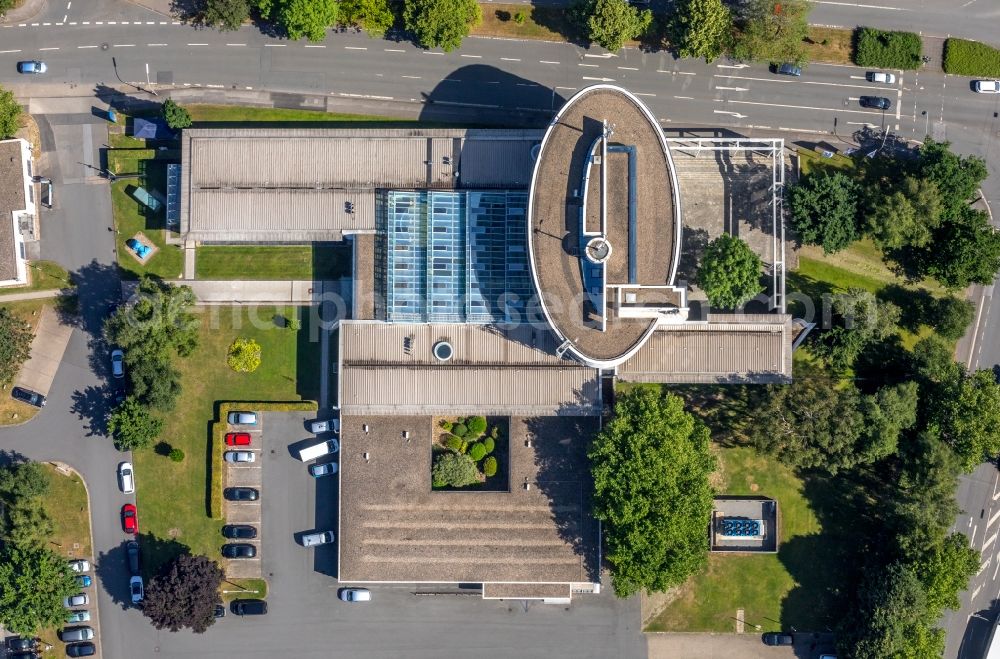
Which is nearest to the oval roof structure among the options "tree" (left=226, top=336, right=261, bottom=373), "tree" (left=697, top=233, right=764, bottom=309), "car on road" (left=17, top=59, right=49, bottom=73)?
"tree" (left=697, top=233, right=764, bottom=309)

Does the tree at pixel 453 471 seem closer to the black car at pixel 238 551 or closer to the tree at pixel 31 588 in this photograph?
the black car at pixel 238 551

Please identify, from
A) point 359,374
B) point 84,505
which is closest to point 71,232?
point 84,505

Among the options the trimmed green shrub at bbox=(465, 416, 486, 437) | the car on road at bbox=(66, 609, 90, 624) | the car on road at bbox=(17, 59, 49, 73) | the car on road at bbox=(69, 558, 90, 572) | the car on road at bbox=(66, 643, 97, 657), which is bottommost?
the car on road at bbox=(66, 643, 97, 657)

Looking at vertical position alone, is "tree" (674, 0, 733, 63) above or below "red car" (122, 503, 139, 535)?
above

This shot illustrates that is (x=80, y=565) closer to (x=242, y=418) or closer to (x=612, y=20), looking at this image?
(x=242, y=418)

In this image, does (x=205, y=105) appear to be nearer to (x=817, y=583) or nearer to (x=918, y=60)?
(x=918, y=60)

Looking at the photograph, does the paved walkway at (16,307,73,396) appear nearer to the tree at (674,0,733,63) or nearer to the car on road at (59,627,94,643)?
the car on road at (59,627,94,643)
